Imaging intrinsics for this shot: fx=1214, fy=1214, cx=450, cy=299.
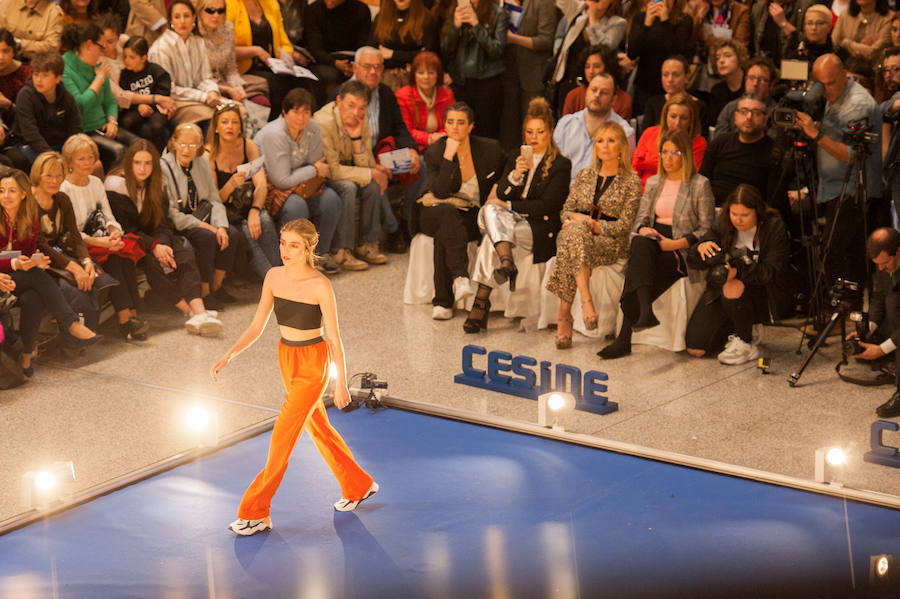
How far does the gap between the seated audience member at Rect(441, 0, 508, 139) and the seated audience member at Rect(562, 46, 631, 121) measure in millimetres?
881

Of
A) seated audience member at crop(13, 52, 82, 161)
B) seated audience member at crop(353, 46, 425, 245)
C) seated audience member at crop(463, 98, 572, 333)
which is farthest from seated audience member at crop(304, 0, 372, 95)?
seated audience member at crop(463, 98, 572, 333)

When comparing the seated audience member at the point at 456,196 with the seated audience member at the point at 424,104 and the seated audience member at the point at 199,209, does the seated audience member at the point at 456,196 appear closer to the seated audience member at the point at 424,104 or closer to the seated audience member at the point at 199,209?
the seated audience member at the point at 424,104

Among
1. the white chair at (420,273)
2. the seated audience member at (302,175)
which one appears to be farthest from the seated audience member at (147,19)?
the white chair at (420,273)

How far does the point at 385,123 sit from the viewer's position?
30.3 feet

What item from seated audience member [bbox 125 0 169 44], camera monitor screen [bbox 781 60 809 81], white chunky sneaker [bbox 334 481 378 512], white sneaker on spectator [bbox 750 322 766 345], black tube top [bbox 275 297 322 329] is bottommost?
white chunky sneaker [bbox 334 481 378 512]

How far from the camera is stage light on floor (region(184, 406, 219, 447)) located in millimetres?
5902

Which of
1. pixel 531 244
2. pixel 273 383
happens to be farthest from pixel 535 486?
pixel 531 244

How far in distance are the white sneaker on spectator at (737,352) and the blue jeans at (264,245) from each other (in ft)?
10.5

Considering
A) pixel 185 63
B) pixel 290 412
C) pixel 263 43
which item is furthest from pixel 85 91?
pixel 290 412

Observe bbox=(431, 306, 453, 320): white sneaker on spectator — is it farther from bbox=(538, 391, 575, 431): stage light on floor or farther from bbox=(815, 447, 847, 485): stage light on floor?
bbox=(815, 447, 847, 485): stage light on floor

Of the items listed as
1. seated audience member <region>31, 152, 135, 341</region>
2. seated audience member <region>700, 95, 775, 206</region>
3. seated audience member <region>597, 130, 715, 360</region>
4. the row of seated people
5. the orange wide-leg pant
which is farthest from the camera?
seated audience member <region>700, 95, 775, 206</region>

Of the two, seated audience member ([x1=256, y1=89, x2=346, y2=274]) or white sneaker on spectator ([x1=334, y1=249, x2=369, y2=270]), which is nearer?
seated audience member ([x1=256, y1=89, x2=346, y2=274])

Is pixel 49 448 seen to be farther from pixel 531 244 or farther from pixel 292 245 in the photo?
pixel 531 244

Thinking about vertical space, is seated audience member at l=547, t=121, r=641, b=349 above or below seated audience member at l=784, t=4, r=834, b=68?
below
